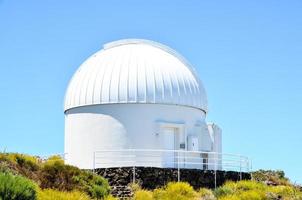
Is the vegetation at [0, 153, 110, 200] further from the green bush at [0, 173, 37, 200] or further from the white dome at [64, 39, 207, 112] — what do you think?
the white dome at [64, 39, 207, 112]

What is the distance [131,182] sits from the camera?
2677 cm

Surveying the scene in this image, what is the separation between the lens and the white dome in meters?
30.1

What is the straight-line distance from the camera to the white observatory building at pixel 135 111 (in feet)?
97.7

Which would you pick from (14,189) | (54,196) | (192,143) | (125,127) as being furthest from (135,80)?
(14,189)

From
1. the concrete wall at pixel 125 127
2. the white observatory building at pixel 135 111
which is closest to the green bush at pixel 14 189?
the white observatory building at pixel 135 111

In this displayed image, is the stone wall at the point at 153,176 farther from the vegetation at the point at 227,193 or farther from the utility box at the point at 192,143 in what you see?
the utility box at the point at 192,143

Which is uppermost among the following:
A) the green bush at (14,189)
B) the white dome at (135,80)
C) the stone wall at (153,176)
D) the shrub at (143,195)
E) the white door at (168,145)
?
the white dome at (135,80)

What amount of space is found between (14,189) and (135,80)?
1495 centimetres

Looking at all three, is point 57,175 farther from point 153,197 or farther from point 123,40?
point 123,40

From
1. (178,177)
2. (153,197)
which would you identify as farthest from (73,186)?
(178,177)

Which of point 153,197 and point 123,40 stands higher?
point 123,40

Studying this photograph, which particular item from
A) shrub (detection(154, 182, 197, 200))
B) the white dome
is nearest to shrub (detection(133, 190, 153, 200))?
shrub (detection(154, 182, 197, 200))

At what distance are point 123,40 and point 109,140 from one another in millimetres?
6223

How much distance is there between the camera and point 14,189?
→ 1580 cm
